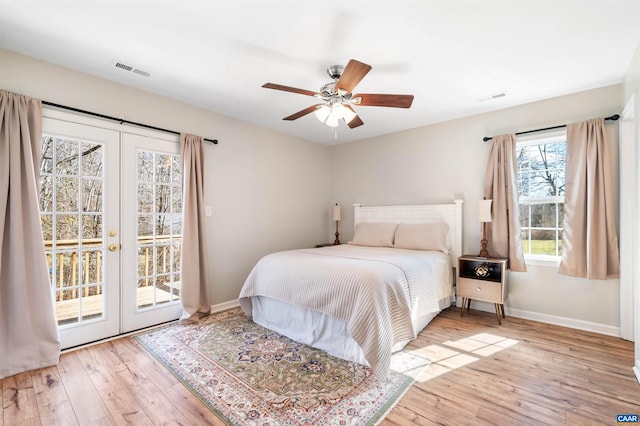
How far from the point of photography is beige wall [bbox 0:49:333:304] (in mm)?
2555

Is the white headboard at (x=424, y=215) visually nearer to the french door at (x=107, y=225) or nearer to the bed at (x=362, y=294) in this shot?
the bed at (x=362, y=294)

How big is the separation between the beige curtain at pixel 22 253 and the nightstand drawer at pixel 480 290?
401cm

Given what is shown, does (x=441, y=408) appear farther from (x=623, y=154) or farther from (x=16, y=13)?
(x=16, y=13)

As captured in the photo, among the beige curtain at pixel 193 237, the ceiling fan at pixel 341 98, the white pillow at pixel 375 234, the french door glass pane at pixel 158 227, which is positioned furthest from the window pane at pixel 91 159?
the white pillow at pixel 375 234

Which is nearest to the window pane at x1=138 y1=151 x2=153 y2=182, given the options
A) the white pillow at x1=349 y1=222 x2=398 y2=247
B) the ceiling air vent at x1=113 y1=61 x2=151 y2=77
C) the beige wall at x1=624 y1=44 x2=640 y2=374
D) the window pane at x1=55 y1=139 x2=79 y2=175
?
the window pane at x1=55 y1=139 x2=79 y2=175

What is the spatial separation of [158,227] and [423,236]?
318 cm

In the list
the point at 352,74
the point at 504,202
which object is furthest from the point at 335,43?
the point at 504,202

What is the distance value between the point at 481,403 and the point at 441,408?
0.28 m

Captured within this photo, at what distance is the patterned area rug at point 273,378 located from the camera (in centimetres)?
174

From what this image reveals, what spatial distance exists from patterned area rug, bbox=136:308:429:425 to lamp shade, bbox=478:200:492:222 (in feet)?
6.11

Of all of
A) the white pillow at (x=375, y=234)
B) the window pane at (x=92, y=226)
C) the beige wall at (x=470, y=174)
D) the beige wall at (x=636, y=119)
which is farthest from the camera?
the white pillow at (x=375, y=234)

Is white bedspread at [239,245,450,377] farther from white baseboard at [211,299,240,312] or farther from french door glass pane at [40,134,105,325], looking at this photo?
french door glass pane at [40,134,105,325]

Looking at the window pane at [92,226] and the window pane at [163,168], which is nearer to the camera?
the window pane at [92,226]

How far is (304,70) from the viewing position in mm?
2600
